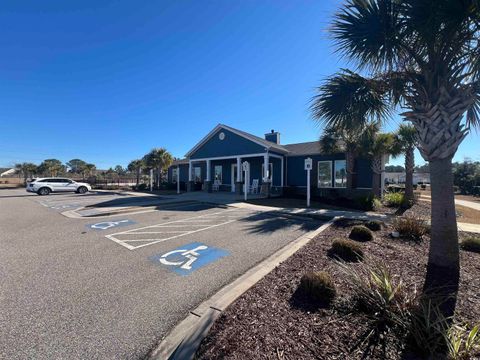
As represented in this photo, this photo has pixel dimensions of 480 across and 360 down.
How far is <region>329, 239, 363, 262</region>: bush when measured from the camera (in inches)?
188

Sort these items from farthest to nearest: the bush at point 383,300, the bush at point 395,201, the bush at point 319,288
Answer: the bush at point 395,201
the bush at point 319,288
the bush at point 383,300

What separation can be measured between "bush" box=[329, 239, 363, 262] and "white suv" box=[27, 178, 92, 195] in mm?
27427

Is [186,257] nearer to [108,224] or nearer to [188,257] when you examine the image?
[188,257]

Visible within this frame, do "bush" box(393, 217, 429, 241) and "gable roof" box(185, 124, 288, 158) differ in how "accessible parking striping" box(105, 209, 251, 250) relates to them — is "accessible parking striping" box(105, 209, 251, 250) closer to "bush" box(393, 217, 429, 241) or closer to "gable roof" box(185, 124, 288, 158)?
"bush" box(393, 217, 429, 241)

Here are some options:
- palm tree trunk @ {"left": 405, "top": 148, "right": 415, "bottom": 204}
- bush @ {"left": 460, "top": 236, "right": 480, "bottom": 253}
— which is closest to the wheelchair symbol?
bush @ {"left": 460, "top": 236, "right": 480, "bottom": 253}

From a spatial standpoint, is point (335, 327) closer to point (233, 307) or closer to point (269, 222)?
point (233, 307)

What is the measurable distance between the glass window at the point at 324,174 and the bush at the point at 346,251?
1373 centimetres

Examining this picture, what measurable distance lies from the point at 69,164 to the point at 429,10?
11771 centimetres

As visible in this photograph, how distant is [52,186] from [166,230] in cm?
2266

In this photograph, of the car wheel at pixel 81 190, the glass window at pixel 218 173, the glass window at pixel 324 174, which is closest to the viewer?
the glass window at pixel 324 174

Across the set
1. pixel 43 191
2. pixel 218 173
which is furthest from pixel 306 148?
pixel 43 191

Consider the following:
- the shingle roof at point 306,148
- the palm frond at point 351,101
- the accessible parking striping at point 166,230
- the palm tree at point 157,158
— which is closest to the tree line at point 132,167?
the palm tree at point 157,158

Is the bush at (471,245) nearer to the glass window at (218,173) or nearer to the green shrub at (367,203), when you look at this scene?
the green shrub at (367,203)

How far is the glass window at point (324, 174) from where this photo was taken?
1792cm
